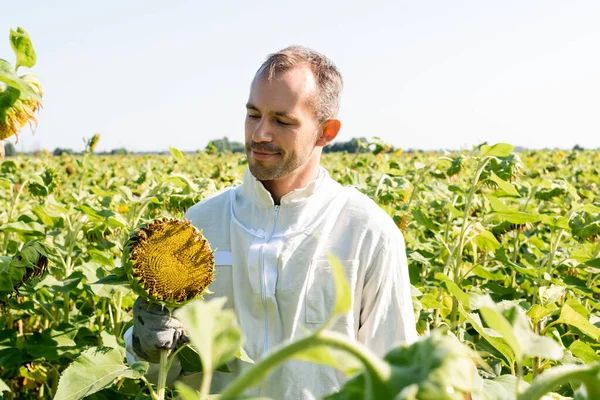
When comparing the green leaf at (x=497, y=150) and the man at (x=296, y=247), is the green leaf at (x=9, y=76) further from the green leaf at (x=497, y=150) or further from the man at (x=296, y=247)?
the green leaf at (x=497, y=150)

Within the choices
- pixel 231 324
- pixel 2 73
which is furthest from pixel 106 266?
pixel 231 324

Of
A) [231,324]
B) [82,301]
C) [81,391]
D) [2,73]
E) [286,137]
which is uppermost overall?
[2,73]

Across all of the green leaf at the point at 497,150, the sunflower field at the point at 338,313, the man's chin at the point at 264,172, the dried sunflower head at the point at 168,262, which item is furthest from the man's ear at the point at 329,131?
the dried sunflower head at the point at 168,262

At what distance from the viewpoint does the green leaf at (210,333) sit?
0.49 meters

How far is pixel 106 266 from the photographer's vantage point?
2.96 meters

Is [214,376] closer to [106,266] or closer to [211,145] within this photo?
[106,266]

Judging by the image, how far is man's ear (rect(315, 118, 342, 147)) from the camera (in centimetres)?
233

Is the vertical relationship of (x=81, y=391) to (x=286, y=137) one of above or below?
below

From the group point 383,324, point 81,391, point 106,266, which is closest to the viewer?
point 81,391

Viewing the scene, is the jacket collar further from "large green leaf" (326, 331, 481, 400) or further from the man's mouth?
"large green leaf" (326, 331, 481, 400)

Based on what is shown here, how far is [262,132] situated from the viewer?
6.79 feet

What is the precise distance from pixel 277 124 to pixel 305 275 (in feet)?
1.65

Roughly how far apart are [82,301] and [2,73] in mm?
2747

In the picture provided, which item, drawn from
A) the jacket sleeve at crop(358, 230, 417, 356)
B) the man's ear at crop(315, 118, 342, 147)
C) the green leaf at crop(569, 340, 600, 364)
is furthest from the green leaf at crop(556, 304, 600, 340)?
the man's ear at crop(315, 118, 342, 147)
